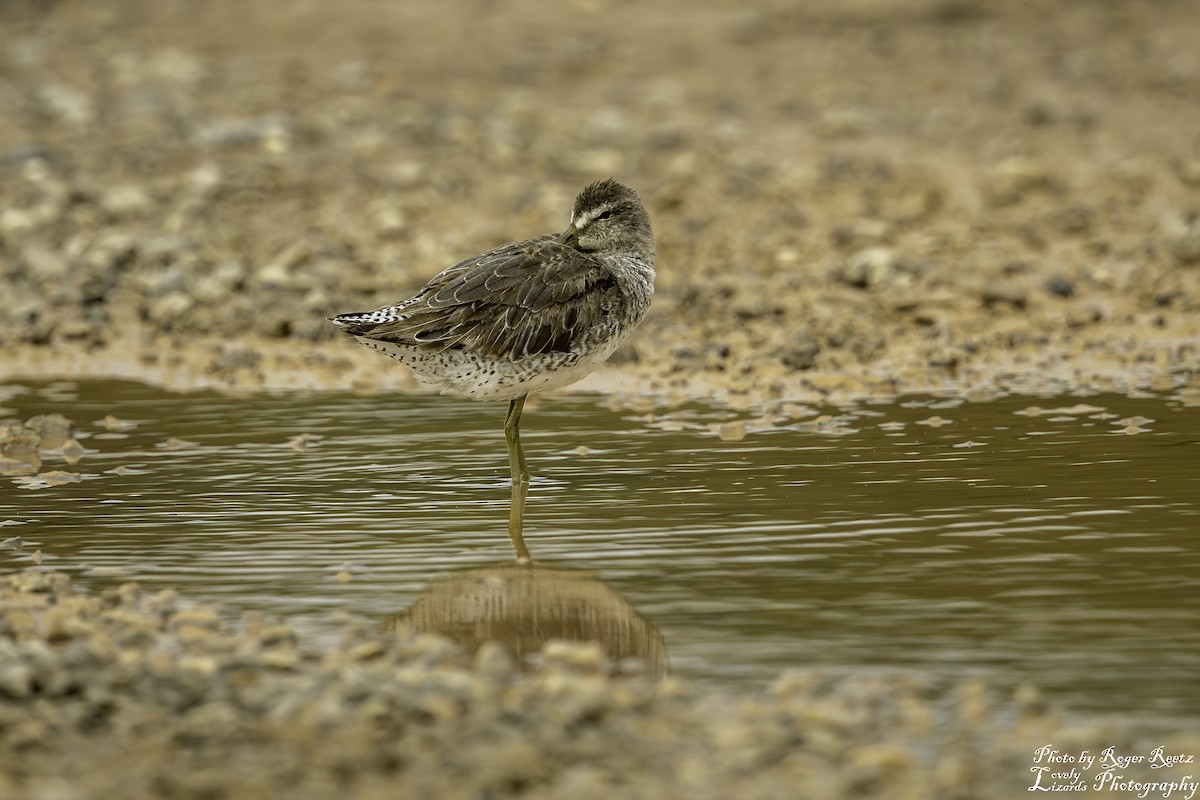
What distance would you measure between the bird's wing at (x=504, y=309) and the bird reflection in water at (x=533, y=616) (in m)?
1.97

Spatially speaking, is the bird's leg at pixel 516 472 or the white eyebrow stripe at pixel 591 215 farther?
the white eyebrow stripe at pixel 591 215

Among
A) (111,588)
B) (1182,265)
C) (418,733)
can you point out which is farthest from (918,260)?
(418,733)

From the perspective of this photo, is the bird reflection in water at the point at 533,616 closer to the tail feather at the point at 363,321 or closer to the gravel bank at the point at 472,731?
the gravel bank at the point at 472,731

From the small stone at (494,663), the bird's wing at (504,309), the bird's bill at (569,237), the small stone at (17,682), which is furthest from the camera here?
the bird's bill at (569,237)

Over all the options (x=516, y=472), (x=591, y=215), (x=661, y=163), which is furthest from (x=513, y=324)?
(x=661, y=163)

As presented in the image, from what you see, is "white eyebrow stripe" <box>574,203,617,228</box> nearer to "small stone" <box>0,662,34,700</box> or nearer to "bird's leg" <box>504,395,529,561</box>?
"bird's leg" <box>504,395,529,561</box>

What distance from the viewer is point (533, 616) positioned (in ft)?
23.7

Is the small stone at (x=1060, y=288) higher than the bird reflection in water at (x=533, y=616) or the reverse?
higher

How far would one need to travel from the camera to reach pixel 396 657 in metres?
6.49

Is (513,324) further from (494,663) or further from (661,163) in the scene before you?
(661,163)

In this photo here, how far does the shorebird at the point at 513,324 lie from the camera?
9.51 meters

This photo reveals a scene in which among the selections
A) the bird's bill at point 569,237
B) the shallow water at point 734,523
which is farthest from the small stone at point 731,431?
the bird's bill at point 569,237

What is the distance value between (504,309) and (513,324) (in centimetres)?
11

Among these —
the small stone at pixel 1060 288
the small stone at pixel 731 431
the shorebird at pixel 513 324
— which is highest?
the shorebird at pixel 513 324
